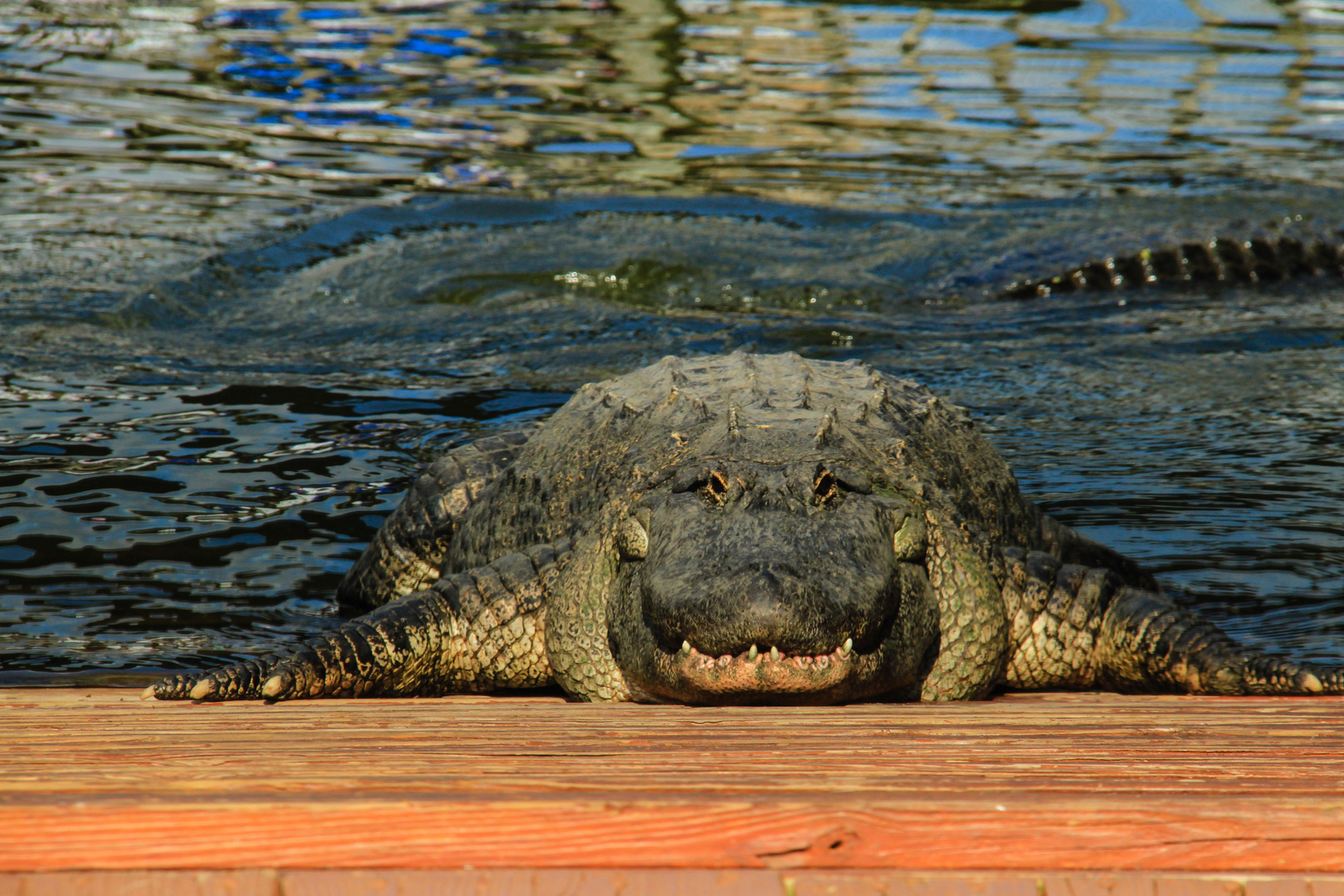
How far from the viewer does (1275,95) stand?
1475cm

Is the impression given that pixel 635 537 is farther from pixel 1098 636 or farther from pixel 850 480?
pixel 1098 636

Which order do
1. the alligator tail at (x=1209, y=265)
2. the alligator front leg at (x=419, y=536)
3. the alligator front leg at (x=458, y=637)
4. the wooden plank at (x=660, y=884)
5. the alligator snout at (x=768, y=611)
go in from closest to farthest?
the wooden plank at (x=660, y=884) < the alligator snout at (x=768, y=611) < the alligator front leg at (x=458, y=637) < the alligator front leg at (x=419, y=536) < the alligator tail at (x=1209, y=265)

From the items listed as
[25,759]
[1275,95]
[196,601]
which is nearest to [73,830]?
[25,759]

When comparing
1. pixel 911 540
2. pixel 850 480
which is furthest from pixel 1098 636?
pixel 850 480

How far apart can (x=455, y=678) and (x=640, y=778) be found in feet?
6.63

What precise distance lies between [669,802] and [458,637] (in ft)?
6.99

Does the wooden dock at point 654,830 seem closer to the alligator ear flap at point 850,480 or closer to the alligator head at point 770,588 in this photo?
the alligator head at point 770,588

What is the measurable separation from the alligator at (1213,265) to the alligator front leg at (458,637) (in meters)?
6.14

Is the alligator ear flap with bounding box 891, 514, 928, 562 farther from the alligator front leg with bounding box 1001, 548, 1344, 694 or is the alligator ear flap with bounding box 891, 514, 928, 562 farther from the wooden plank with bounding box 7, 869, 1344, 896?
the wooden plank with bounding box 7, 869, 1344, 896

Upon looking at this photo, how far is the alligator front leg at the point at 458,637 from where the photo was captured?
130 inches

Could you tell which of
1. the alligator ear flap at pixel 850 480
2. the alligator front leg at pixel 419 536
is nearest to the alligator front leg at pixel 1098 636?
the alligator ear flap at pixel 850 480

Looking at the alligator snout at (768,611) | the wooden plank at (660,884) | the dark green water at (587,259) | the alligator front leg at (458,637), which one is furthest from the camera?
the dark green water at (587,259)

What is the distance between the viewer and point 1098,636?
3469 millimetres

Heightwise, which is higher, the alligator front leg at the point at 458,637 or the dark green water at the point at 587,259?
the alligator front leg at the point at 458,637
